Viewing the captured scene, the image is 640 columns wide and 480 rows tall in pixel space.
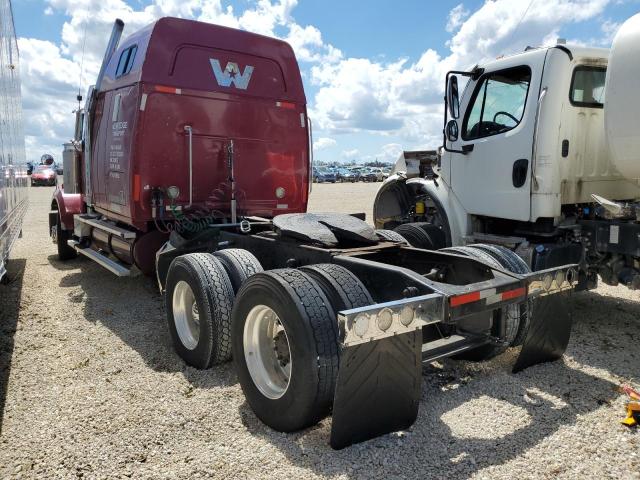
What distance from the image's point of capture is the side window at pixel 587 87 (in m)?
5.32

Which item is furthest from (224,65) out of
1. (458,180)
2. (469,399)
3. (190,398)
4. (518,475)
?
(518,475)

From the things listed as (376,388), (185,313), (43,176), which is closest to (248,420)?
(376,388)

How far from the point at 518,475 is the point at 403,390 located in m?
0.72

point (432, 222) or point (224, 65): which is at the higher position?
point (224, 65)

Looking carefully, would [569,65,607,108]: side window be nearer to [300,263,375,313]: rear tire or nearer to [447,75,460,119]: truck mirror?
[447,75,460,119]: truck mirror

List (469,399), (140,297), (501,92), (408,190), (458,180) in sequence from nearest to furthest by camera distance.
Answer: (469,399) < (501,92) < (458,180) < (140,297) < (408,190)

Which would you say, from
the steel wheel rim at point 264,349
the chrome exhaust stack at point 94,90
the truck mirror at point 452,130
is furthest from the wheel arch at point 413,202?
the chrome exhaust stack at point 94,90

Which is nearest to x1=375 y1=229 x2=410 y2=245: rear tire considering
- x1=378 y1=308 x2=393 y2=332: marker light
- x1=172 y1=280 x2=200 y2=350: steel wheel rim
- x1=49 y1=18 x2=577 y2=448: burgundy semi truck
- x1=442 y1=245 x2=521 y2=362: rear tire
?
x1=49 y1=18 x2=577 y2=448: burgundy semi truck

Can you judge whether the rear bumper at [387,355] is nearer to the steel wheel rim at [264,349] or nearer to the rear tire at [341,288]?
the rear tire at [341,288]

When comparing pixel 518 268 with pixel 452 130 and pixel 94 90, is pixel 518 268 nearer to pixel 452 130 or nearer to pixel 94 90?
pixel 452 130

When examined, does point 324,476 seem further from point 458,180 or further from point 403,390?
point 458,180

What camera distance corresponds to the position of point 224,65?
6168 mm

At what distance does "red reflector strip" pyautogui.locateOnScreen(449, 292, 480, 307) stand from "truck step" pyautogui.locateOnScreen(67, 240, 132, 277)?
4505 mm

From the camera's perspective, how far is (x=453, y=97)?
5.74 m
